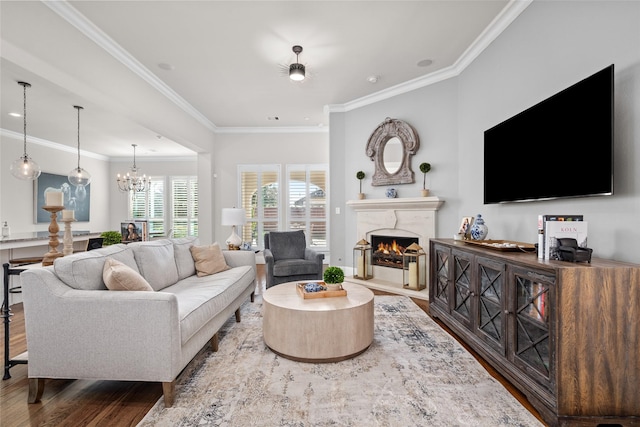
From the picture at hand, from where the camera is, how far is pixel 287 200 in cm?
639

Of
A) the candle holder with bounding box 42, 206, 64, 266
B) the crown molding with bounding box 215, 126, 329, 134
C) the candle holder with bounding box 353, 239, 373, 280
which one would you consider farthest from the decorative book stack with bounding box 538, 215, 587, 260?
the crown molding with bounding box 215, 126, 329, 134

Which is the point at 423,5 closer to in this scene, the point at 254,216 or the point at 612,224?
the point at 612,224

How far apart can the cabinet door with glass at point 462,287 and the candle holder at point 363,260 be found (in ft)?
6.18

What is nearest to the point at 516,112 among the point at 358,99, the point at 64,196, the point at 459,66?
the point at 459,66

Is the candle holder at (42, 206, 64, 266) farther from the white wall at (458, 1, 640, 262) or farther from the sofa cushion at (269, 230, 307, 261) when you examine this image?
the white wall at (458, 1, 640, 262)

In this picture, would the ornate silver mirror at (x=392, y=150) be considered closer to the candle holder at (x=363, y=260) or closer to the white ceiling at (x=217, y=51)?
the white ceiling at (x=217, y=51)

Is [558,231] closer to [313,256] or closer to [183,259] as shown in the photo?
[313,256]

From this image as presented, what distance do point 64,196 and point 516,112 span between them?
361 inches

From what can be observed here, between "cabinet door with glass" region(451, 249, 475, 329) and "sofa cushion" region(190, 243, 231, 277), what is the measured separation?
7.85ft

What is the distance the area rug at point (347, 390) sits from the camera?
1611mm

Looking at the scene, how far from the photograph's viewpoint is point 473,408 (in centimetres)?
170

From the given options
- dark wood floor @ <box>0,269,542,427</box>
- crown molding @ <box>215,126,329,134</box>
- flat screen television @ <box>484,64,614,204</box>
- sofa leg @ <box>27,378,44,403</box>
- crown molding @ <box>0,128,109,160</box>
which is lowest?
dark wood floor @ <box>0,269,542,427</box>

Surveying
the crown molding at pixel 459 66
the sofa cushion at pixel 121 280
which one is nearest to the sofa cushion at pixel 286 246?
the crown molding at pixel 459 66

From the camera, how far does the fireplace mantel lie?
3.96m
